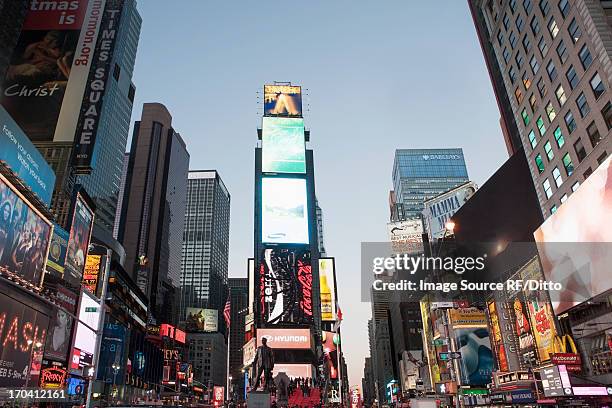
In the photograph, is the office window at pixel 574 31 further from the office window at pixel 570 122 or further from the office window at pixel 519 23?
the office window at pixel 519 23

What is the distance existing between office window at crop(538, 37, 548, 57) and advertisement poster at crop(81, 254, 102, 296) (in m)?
55.4

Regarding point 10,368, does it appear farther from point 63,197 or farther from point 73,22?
point 73,22

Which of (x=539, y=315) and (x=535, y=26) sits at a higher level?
(x=535, y=26)

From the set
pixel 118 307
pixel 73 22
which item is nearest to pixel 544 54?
pixel 73 22

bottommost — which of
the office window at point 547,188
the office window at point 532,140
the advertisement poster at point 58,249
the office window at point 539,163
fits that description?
the advertisement poster at point 58,249

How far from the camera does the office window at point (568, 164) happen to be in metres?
40.0

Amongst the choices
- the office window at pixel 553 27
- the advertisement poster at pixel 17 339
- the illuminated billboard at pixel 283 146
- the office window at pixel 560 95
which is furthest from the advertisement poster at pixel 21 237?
the illuminated billboard at pixel 283 146

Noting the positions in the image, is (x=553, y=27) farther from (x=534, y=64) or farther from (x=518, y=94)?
(x=518, y=94)

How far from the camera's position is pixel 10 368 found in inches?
832

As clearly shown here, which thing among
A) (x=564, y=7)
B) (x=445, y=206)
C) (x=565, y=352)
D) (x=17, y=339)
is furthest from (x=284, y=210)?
(x=17, y=339)

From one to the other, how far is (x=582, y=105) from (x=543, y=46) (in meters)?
9.20

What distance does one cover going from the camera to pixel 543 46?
4369cm

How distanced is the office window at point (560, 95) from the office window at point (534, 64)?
458 centimetres

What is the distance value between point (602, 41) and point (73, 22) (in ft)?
140
